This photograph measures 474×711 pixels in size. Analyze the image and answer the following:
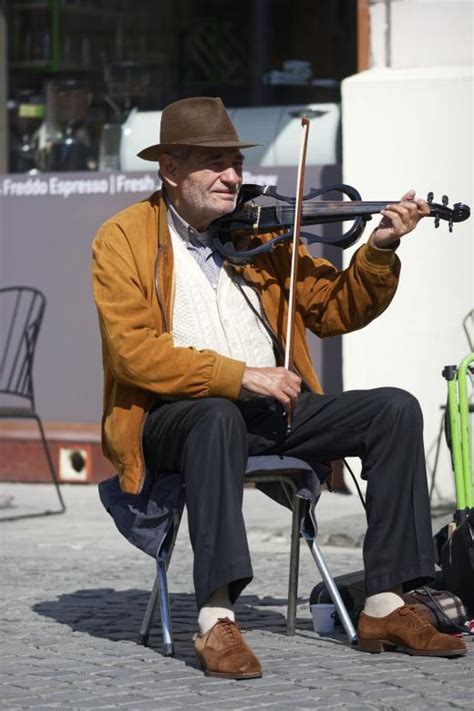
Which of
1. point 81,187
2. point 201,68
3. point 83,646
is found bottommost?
point 83,646

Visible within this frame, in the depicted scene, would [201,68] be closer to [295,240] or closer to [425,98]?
[425,98]

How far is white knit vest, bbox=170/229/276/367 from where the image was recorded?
5.14 m

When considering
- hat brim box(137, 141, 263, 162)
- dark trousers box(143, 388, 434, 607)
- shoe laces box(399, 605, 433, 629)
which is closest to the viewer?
dark trousers box(143, 388, 434, 607)

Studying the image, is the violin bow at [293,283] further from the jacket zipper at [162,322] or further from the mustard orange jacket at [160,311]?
the jacket zipper at [162,322]

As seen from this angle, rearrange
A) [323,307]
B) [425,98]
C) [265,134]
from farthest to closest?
[265,134] → [425,98] → [323,307]

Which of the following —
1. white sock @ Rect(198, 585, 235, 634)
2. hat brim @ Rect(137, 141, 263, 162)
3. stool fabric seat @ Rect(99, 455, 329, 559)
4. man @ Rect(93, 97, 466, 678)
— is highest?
hat brim @ Rect(137, 141, 263, 162)

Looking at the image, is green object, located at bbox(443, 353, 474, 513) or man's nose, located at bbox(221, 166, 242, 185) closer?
man's nose, located at bbox(221, 166, 242, 185)

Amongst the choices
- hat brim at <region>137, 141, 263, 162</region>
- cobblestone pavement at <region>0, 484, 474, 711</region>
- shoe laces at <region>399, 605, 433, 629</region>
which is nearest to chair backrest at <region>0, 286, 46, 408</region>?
cobblestone pavement at <region>0, 484, 474, 711</region>

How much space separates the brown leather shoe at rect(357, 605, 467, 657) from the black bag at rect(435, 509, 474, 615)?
0.35 meters

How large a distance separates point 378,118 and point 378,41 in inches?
15.0

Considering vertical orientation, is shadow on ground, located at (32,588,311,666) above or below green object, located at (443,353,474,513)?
below

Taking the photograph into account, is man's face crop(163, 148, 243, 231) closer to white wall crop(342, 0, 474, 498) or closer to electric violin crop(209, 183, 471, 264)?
electric violin crop(209, 183, 471, 264)

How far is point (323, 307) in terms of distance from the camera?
5.35 meters

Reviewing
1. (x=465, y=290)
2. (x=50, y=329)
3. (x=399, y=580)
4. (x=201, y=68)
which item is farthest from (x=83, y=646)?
(x=201, y=68)
